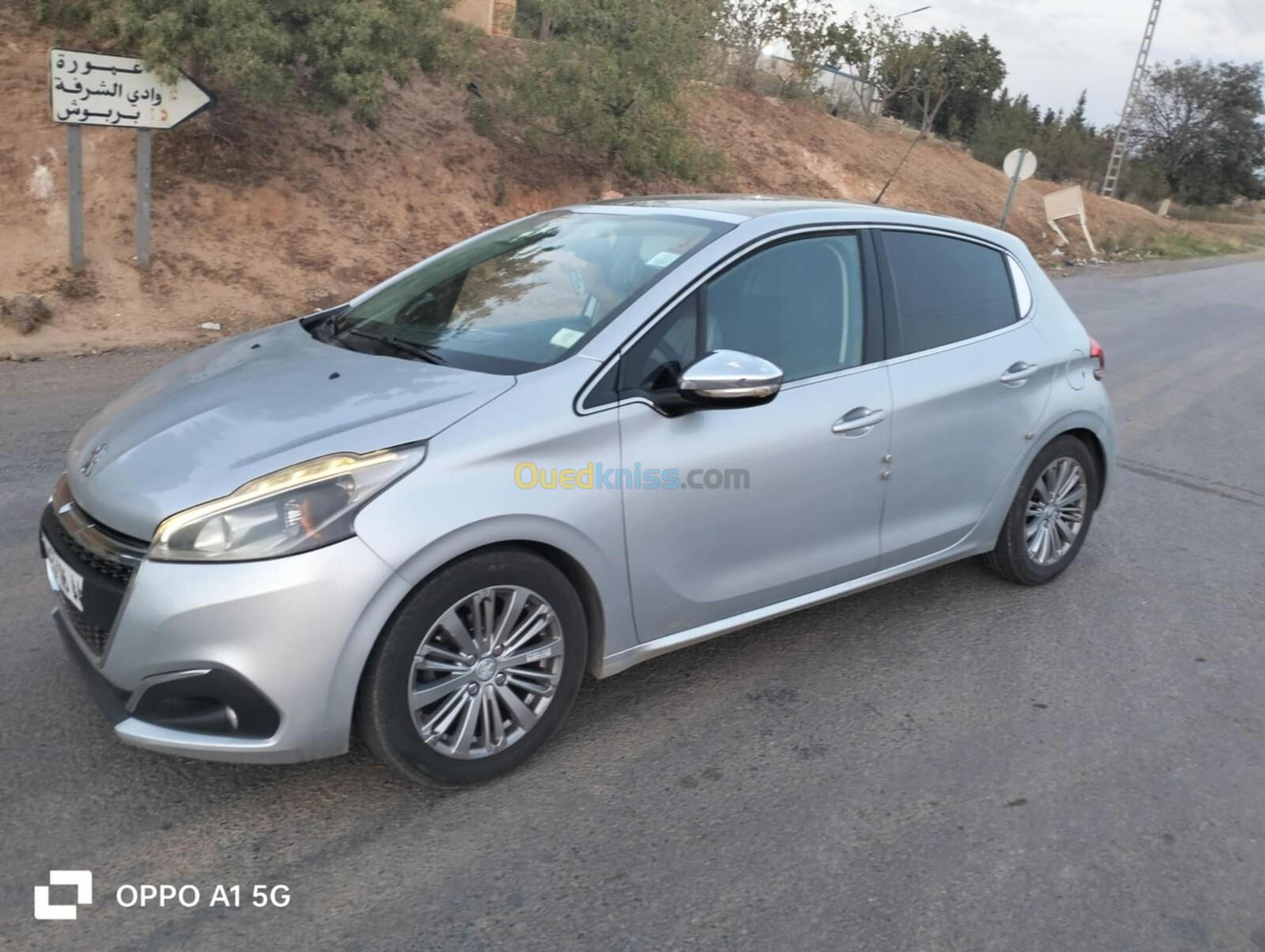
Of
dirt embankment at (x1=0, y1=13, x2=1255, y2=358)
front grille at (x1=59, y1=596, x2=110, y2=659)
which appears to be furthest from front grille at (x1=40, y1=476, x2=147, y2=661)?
dirt embankment at (x1=0, y1=13, x2=1255, y2=358)

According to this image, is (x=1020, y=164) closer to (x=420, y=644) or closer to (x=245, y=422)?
(x=245, y=422)

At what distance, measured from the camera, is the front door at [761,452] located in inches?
136

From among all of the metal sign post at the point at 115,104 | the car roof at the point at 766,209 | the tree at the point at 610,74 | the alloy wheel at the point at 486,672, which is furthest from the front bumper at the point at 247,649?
the tree at the point at 610,74

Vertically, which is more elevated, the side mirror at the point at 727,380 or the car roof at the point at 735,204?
the car roof at the point at 735,204

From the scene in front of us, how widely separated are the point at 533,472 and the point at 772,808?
48.7 inches

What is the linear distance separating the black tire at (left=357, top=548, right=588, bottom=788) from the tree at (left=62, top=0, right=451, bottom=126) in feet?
27.4

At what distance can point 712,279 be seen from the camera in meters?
3.72

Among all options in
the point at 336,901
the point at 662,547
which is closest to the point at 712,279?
the point at 662,547

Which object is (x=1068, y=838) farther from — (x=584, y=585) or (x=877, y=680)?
(x=584, y=585)

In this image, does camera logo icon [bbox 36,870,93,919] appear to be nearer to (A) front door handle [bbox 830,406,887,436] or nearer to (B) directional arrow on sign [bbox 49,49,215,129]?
(A) front door handle [bbox 830,406,887,436]

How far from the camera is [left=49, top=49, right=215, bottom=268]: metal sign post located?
916cm

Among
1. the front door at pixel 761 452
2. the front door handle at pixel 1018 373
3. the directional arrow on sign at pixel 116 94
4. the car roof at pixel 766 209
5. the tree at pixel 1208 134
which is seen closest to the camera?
the front door at pixel 761 452

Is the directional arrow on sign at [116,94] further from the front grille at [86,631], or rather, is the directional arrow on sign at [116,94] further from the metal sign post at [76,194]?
the front grille at [86,631]

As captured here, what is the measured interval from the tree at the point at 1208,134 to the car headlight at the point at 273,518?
2210 inches
